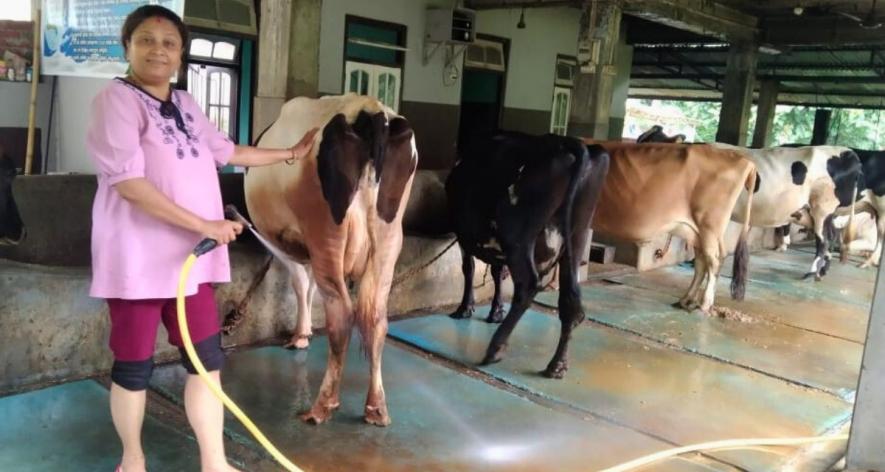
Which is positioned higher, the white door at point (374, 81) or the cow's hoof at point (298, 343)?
the white door at point (374, 81)

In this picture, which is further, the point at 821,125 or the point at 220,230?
the point at 821,125

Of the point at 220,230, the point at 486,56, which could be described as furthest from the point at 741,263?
the point at 486,56

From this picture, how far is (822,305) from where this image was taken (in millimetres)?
6266

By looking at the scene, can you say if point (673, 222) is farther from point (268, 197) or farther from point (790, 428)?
point (268, 197)

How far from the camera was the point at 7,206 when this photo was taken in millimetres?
3490

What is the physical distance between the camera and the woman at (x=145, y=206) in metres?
2.06

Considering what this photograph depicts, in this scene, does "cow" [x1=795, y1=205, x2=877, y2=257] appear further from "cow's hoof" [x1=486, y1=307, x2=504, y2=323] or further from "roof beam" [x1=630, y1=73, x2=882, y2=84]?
"roof beam" [x1=630, y1=73, x2=882, y2=84]

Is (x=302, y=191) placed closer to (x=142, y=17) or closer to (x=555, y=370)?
(x=142, y=17)

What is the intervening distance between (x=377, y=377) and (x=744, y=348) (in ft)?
9.44

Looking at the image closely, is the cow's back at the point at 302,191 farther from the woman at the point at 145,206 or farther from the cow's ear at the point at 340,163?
the woman at the point at 145,206

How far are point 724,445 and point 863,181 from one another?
6.04 meters

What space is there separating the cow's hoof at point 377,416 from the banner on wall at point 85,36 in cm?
234

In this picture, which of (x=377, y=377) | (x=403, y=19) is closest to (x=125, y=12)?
(x=377, y=377)

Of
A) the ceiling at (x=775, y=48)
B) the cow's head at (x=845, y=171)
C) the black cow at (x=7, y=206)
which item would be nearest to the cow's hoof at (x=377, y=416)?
the black cow at (x=7, y=206)
